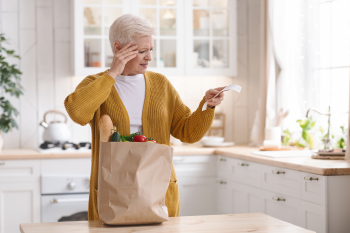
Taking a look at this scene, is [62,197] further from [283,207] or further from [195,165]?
[283,207]

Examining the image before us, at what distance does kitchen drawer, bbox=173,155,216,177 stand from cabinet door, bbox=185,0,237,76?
732mm

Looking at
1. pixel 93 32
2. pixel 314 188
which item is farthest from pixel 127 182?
pixel 93 32

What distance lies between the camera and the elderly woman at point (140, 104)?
1462 millimetres

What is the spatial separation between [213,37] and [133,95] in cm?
208

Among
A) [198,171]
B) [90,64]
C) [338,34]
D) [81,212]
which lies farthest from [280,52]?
[81,212]

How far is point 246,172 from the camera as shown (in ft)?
8.98

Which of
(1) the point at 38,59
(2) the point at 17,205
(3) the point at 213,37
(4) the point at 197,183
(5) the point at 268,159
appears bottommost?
(2) the point at 17,205

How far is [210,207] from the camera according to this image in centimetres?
315

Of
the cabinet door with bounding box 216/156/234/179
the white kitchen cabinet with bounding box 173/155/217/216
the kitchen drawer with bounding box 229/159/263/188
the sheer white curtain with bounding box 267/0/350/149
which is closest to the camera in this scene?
the kitchen drawer with bounding box 229/159/263/188

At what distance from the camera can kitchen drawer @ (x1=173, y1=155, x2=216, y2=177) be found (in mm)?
3074

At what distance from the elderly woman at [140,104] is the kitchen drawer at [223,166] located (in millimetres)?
1434

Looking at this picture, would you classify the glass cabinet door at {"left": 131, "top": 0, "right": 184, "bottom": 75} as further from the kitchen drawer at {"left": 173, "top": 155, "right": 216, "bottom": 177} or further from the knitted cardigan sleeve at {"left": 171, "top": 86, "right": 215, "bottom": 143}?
the knitted cardigan sleeve at {"left": 171, "top": 86, "right": 215, "bottom": 143}

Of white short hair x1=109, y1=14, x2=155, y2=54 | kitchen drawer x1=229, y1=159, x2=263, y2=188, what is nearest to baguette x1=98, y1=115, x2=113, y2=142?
white short hair x1=109, y1=14, x2=155, y2=54

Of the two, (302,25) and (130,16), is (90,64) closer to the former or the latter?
(302,25)
